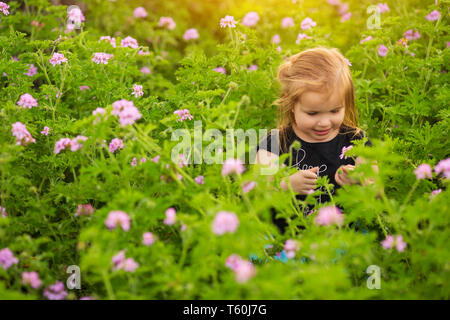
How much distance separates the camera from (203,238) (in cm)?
195

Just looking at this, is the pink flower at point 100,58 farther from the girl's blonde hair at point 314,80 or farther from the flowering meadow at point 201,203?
the girl's blonde hair at point 314,80

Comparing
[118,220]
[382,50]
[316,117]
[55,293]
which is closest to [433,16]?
[382,50]

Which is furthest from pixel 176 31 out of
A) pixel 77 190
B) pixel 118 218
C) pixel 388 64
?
pixel 118 218

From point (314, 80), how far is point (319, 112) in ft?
0.70

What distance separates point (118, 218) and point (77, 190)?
667mm

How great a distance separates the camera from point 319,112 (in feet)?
9.85

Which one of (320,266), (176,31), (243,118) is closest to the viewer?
(320,266)

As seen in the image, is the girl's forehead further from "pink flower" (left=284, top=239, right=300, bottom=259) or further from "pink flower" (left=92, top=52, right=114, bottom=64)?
"pink flower" (left=92, top=52, right=114, bottom=64)

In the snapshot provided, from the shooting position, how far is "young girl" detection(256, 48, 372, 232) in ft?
9.77

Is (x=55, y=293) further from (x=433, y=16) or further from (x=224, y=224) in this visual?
(x=433, y=16)

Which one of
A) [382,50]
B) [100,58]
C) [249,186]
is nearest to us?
[249,186]

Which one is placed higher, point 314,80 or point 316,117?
point 314,80
